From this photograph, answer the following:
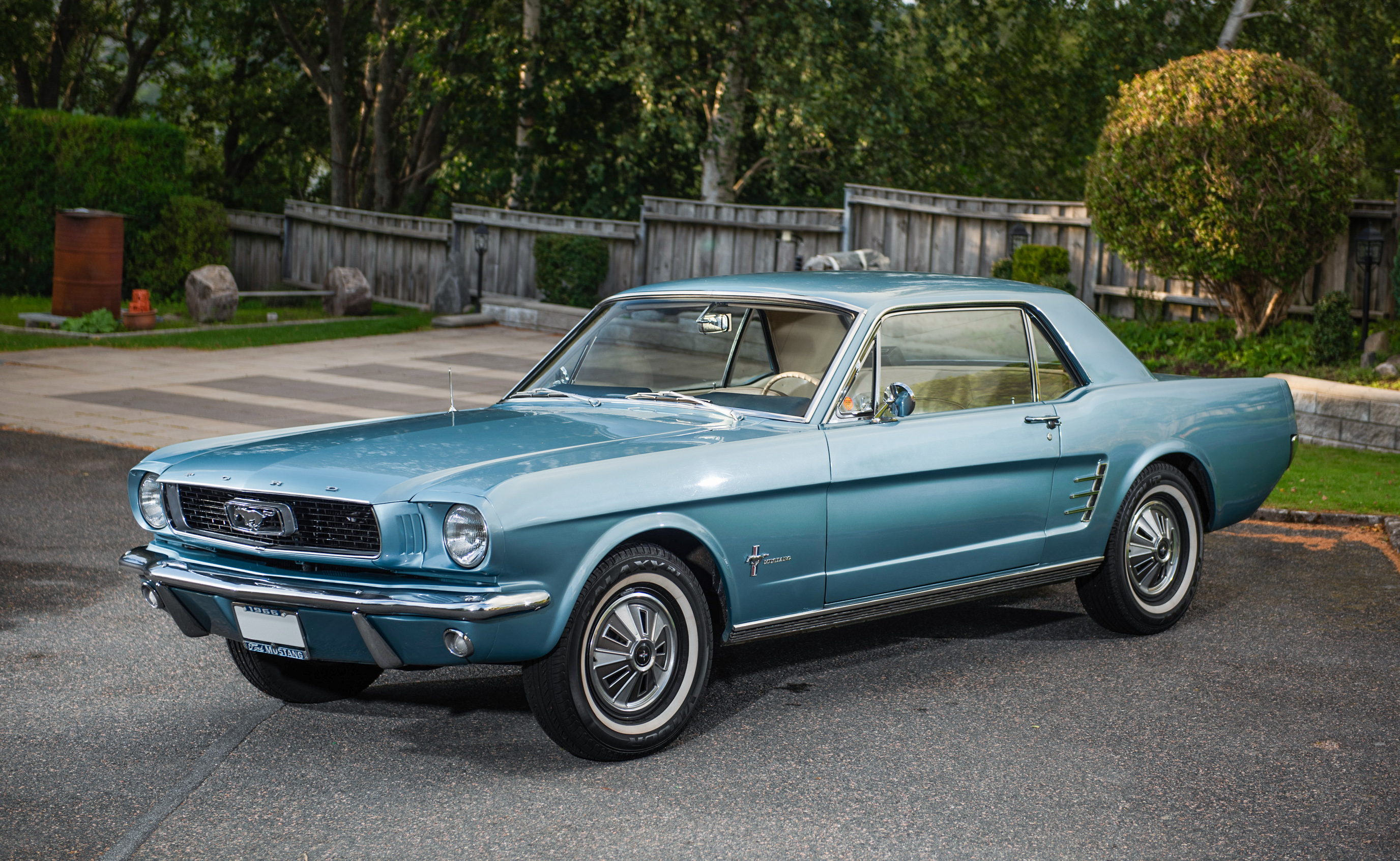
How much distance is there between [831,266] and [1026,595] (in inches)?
495

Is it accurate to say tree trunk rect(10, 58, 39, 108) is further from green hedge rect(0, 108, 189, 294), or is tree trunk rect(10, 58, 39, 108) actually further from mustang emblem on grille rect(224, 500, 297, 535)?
mustang emblem on grille rect(224, 500, 297, 535)

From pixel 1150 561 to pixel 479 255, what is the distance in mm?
17997

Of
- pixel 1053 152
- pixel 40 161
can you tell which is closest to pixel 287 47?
pixel 40 161

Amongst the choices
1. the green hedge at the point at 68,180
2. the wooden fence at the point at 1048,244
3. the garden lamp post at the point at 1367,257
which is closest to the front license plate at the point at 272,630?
the wooden fence at the point at 1048,244

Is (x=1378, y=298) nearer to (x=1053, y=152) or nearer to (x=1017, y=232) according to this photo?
(x=1017, y=232)

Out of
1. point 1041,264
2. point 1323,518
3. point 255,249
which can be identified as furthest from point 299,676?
point 255,249

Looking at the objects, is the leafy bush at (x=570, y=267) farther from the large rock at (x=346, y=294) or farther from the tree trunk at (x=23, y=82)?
the tree trunk at (x=23, y=82)

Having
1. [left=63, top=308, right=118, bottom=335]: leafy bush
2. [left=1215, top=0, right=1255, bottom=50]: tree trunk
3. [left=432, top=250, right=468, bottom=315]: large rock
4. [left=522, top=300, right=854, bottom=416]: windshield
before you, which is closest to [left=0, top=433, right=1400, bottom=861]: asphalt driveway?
[left=522, top=300, right=854, bottom=416]: windshield

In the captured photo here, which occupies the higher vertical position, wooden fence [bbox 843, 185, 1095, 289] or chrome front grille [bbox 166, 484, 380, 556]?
wooden fence [bbox 843, 185, 1095, 289]

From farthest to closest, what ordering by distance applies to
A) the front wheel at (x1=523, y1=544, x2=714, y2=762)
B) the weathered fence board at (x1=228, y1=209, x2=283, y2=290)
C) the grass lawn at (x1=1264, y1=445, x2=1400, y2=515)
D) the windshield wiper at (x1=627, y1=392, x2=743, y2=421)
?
the weathered fence board at (x1=228, y1=209, x2=283, y2=290)
the grass lawn at (x1=1264, y1=445, x2=1400, y2=515)
the windshield wiper at (x1=627, y1=392, x2=743, y2=421)
the front wheel at (x1=523, y1=544, x2=714, y2=762)

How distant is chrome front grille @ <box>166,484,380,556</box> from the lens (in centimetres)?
423

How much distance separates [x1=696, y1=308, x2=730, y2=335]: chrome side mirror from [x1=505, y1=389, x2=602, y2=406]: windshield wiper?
532mm

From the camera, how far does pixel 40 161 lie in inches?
853

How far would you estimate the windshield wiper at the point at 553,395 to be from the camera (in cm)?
554
